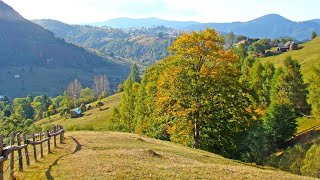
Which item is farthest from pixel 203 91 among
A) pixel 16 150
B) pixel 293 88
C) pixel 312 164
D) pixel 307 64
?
pixel 307 64

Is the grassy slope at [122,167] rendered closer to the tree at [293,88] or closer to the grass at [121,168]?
the grass at [121,168]

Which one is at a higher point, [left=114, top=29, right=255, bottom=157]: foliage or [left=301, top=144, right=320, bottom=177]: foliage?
[left=114, top=29, right=255, bottom=157]: foliage

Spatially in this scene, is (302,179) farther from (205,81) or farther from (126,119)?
(126,119)

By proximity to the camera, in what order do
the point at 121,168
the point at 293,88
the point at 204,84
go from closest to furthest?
the point at 121,168
the point at 204,84
the point at 293,88

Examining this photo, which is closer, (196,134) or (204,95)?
(204,95)

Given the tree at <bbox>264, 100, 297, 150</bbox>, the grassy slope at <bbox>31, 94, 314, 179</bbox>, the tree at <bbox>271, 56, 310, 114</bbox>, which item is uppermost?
the grassy slope at <bbox>31, 94, 314, 179</bbox>

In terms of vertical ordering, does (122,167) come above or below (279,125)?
above

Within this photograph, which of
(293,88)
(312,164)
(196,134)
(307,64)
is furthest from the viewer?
(307,64)

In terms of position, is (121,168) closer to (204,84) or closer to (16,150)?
(16,150)

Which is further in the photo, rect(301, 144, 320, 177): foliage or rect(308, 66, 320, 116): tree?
rect(308, 66, 320, 116): tree

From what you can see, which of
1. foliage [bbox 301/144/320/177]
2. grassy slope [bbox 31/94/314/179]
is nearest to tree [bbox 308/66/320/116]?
foliage [bbox 301/144/320/177]

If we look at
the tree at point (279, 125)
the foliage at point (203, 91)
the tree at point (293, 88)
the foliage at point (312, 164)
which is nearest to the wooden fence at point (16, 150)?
the foliage at point (203, 91)

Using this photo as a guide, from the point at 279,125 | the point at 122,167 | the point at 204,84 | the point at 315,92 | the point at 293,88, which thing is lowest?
the point at 279,125

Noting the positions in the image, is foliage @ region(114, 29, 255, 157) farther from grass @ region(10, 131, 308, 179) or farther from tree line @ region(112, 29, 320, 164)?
grass @ region(10, 131, 308, 179)
